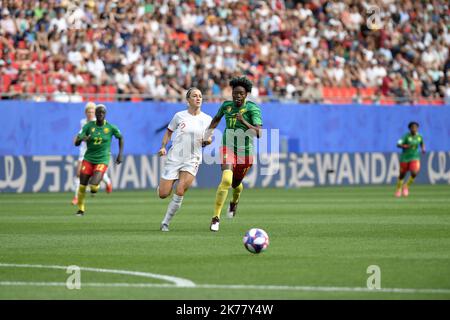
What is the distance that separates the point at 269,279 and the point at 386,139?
3177 centimetres

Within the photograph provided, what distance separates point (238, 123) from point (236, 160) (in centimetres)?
83

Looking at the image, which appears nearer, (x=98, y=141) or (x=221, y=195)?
(x=221, y=195)

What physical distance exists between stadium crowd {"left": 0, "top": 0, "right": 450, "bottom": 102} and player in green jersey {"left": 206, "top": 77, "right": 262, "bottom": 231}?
47.2 ft

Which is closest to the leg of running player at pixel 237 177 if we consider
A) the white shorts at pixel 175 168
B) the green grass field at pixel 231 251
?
the green grass field at pixel 231 251

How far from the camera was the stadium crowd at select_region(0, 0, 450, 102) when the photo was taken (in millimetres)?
33844

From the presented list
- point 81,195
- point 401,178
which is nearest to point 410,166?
point 401,178

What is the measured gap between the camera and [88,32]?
3478 cm

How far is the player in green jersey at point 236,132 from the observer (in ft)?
61.3

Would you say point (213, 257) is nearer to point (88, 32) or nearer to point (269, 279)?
point (269, 279)

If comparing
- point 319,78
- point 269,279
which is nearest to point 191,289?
point 269,279

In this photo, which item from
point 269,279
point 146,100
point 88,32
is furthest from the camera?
point 146,100

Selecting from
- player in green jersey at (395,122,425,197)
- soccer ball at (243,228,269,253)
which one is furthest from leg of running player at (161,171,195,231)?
player in green jersey at (395,122,425,197)

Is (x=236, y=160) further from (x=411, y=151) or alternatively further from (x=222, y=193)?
(x=411, y=151)

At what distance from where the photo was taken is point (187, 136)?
18.9 meters
